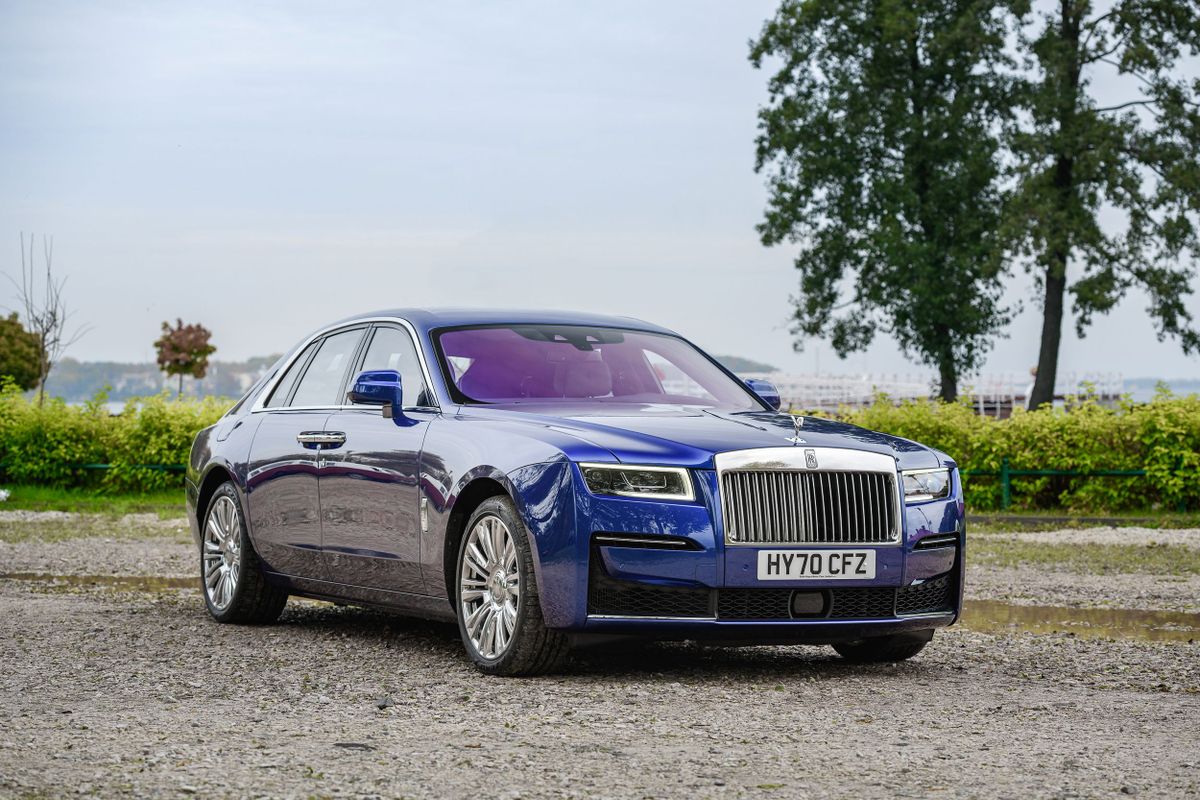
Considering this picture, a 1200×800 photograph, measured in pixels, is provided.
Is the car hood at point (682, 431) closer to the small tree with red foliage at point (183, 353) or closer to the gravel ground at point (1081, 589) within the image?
the gravel ground at point (1081, 589)

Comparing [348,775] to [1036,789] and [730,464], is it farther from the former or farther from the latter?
[730,464]

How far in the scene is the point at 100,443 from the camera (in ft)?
79.2

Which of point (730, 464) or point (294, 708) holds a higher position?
point (730, 464)

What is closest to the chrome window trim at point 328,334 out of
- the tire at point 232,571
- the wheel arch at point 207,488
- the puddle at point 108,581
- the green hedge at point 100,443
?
the wheel arch at point 207,488

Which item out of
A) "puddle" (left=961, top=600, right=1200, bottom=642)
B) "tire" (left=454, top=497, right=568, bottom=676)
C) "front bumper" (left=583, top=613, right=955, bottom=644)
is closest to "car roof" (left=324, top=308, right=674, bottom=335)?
Answer: "tire" (left=454, top=497, right=568, bottom=676)

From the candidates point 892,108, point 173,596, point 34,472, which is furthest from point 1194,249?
point 173,596

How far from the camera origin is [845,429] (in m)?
7.64

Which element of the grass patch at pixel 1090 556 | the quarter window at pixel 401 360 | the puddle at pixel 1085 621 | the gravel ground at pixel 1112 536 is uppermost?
the quarter window at pixel 401 360

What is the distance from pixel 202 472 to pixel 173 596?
4.97 feet

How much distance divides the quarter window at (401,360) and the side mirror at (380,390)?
0.37ft

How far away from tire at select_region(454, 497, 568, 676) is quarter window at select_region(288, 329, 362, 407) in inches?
71.6

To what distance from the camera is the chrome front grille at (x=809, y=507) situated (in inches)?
268

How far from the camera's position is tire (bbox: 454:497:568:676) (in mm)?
6863

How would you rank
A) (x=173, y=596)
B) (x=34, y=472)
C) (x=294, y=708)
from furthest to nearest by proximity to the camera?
1. (x=34, y=472)
2. (x=173, y=596)
3. (x=294, y=708)
